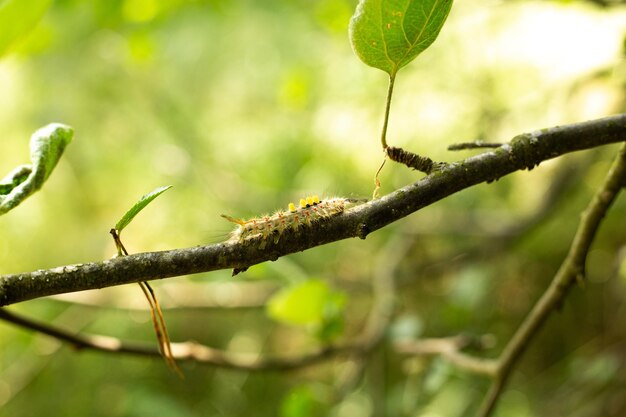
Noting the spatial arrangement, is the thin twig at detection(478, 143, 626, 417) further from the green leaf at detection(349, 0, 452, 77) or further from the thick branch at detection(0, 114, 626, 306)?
the green leaf at detection(349, 0, 452, 77)

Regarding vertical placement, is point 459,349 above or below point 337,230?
above

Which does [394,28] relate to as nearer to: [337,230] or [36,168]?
[337,230]

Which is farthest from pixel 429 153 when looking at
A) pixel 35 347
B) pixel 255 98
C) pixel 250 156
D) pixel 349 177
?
pixel 35 347

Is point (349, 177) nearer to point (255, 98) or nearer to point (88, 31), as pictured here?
point (255, 98)

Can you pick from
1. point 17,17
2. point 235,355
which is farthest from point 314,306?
point 17,17

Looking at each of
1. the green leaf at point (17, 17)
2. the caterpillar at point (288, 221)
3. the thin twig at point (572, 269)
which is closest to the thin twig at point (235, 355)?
the caterpillar at point (288, 221)

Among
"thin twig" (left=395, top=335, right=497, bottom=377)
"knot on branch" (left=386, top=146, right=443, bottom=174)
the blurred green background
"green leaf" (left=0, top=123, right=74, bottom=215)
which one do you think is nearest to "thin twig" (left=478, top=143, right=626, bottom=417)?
"thin twig" (left=395, top=335, right=497, bottom=377)
